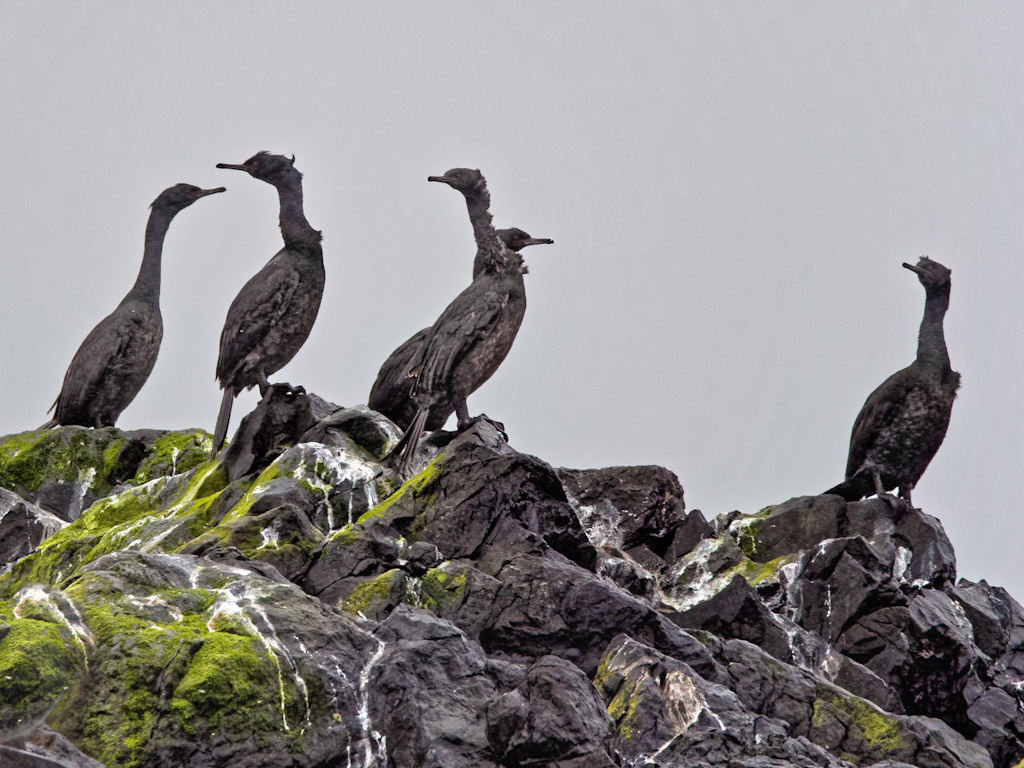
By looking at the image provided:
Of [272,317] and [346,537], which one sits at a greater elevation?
[272,317]

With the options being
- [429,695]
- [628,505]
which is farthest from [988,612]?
[429,695]

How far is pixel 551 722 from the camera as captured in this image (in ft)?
23.6

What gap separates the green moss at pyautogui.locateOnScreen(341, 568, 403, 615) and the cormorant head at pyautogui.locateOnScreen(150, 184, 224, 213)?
9.20m

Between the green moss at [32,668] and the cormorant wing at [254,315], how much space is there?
20.5ft

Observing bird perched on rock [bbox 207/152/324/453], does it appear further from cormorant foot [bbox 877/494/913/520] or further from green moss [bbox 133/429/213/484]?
cormorant foot [bbox 877/494/913/520]

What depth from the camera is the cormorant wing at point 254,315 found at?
43.4 feet

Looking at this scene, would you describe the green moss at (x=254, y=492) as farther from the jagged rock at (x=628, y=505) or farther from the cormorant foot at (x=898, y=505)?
the cormorant foot at (x=898, y=505)

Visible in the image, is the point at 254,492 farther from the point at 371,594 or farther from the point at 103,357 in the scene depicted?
the point at 103,357

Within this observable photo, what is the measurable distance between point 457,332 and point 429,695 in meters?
5.20

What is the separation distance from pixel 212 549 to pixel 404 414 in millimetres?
4189

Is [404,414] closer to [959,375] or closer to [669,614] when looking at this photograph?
[669,614]

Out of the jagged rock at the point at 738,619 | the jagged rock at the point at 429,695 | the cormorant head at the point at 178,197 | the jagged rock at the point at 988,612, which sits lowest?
the jagged rock at the point at 429,695

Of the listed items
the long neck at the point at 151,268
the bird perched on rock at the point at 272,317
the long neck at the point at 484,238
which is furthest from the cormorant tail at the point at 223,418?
the long neck at the point at 151,268

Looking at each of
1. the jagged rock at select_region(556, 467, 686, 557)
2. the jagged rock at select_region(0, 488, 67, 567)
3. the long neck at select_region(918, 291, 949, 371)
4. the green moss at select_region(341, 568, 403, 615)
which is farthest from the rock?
the long neck at select_region(918, 291, 949, 371)
